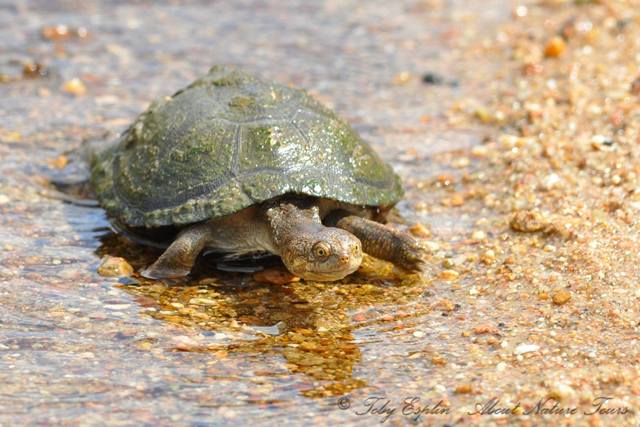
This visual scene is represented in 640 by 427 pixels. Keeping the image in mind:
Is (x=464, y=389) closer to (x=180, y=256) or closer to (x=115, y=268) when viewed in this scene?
(x=180, y=256)

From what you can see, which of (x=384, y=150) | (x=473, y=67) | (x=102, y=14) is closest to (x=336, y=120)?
(x=384, y=150)

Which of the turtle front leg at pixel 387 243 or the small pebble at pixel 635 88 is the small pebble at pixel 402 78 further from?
A: the turtle front leg at pixel 387 243

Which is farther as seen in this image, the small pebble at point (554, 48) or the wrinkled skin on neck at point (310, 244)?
the small pebble at point (554, 48)

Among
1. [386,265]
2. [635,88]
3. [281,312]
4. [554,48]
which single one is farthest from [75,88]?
[635,88]

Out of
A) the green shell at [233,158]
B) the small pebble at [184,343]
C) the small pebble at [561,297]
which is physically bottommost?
the small pebble at [184,343]

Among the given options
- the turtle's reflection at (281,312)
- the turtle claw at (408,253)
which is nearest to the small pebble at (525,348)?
the turtle's reflection at (281,312)

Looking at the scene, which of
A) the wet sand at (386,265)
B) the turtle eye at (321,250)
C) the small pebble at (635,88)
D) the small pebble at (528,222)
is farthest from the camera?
the small pebble at (635,88)

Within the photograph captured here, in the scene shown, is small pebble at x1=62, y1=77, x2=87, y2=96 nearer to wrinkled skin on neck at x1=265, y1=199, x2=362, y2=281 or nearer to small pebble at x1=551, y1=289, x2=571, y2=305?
wrinkled skin on neck at x1=265, y1=199, x2=362, y2=281
